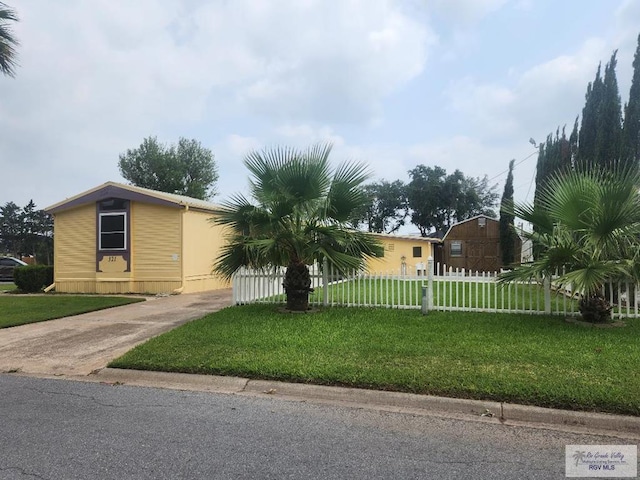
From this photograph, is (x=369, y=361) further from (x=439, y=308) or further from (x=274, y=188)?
(x=274, y=188)

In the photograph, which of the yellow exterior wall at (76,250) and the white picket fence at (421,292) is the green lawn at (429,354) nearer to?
the white picket fence at (421,292)

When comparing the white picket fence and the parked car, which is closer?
the white picket fence

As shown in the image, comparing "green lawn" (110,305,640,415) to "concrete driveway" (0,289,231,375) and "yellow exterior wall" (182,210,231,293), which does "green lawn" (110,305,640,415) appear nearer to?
"concrete driveway" (0,289,231,375)

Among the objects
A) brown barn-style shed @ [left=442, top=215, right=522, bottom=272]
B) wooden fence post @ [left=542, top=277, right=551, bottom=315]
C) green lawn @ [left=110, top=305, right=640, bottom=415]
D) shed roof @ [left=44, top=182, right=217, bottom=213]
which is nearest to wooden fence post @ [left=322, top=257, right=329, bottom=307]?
green lawn @ [left=110, top=305, right=640, bottom=415]

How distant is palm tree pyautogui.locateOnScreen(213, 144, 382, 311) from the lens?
345 inches

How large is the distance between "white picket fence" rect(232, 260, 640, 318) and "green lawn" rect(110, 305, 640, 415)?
1.65 feet

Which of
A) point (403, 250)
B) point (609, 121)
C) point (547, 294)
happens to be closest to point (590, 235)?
point (547, 294)

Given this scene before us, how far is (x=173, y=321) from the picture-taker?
9398mm

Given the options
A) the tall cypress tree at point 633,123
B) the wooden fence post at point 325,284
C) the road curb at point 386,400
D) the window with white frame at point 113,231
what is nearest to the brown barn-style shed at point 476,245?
the tall cypress tree at point 633,123

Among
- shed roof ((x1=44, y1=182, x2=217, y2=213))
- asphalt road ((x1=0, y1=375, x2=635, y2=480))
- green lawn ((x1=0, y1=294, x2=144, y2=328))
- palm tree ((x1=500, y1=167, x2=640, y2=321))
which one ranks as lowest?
asphalt road ((x1=0, y1=375, x2=635, y2=480))

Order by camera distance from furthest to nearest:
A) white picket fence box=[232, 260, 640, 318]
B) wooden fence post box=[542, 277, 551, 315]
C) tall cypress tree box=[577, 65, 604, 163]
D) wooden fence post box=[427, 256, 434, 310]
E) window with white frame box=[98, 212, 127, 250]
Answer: tall cypress tree box=[577, 65, 604, 163]
window with white frame box=[98, 212, 127, 250]
wooden fence post box=[427, 256, 434, 310]
white picket fence box=[232, 260, 640, 318]
wooden fence post box=[542, 277, 551, 315]

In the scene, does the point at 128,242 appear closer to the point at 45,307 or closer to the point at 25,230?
the point at 45,307

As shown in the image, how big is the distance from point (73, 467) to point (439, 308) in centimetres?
713

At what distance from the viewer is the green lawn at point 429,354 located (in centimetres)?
466
